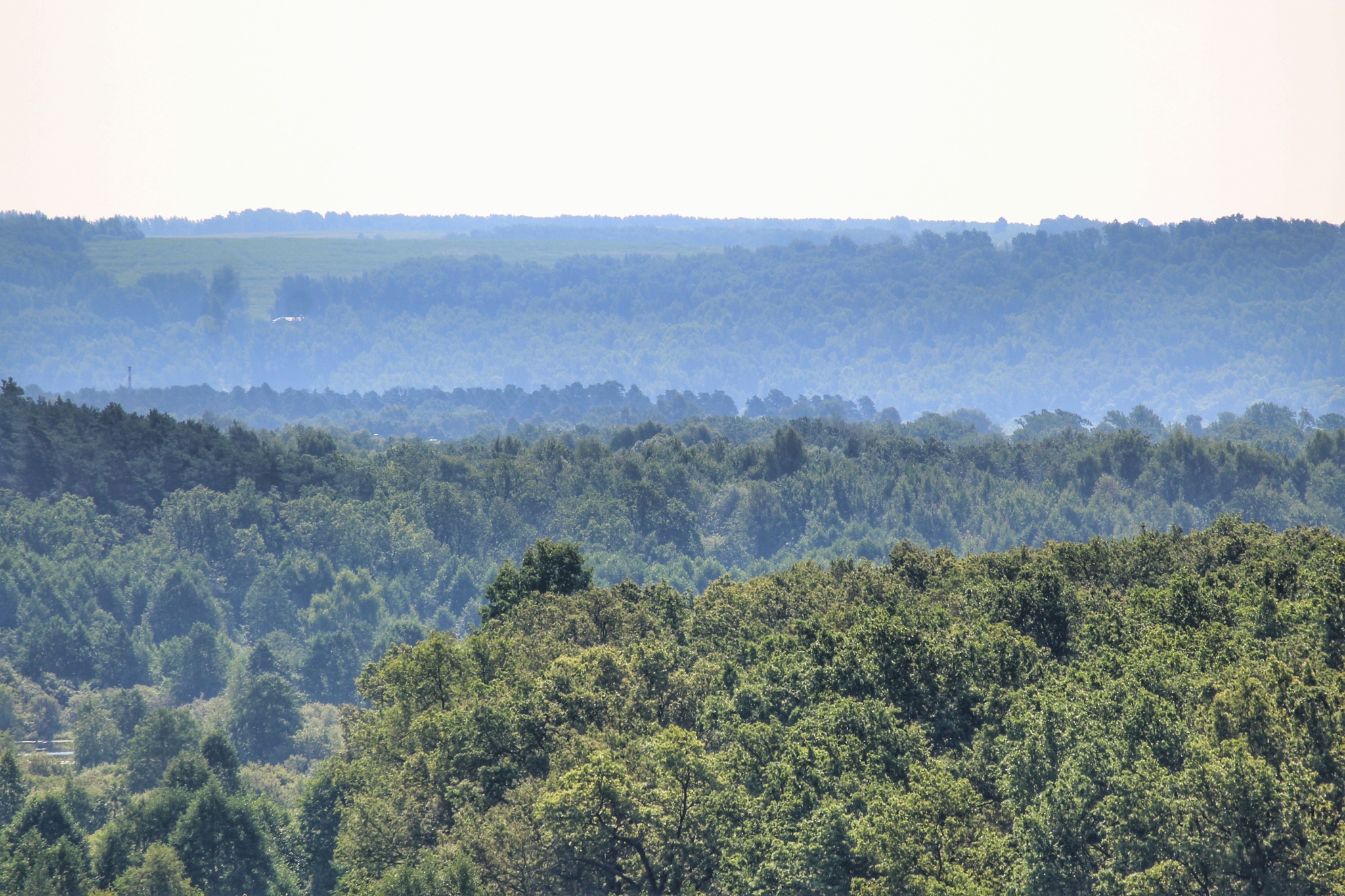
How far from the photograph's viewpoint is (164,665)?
19512cm

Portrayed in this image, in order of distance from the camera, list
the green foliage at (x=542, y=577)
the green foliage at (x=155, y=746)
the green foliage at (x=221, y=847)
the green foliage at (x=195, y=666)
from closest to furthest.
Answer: the green foliage at (x=221, y=847) < the green foliage at (x=542, y=577) < the green foliage at (x=155, y=746) < the green foliage at (x=195, y=666)

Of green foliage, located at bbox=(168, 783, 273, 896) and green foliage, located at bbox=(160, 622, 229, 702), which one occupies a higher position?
green foliage, located at bbox=(168, 783, 273, 896)

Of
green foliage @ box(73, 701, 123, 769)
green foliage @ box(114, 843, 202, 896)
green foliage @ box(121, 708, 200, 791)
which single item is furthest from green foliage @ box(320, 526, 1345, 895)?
green foliage @ box(73, 701, 123, 769)

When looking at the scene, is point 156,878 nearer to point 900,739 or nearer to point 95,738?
point 900,739

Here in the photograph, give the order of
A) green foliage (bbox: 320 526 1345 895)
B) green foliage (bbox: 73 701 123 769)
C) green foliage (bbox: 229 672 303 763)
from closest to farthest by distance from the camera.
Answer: green foliage (bbox: 320 526 1345 895)
green foliage (bbox: 73 701 123 769)
green foliage (bbox: 229 672 303 763)

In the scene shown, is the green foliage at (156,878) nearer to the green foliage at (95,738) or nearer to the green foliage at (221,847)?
the green foliage at (221,847)

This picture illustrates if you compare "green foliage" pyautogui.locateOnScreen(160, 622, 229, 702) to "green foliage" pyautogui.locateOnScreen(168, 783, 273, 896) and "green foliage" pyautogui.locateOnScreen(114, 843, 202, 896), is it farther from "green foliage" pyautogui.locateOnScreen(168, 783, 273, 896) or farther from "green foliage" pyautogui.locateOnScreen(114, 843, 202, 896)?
"green foliage" pyautogui.locateOnScreen(114, 843, 202, 896)

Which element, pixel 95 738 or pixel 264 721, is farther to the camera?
pixel 264 721

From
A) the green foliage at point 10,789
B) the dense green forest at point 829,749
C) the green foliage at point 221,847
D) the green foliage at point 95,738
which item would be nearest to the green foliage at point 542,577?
the dense green forest at point 829,749

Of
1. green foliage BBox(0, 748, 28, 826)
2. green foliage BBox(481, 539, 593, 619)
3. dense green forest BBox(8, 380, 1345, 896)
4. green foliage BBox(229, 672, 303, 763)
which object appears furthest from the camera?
green foliage BBox(229, 672, 303, 763)

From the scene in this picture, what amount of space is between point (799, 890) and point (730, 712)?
1381 cm

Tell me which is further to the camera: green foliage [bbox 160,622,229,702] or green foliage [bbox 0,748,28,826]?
green foliage [bbox 160,622,229,702]

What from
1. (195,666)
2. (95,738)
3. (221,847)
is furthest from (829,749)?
(195,666)

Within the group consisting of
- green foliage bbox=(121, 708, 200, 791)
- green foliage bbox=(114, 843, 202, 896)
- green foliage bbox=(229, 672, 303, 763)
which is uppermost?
green foliage bbox=(114, 843, 202, 896)
